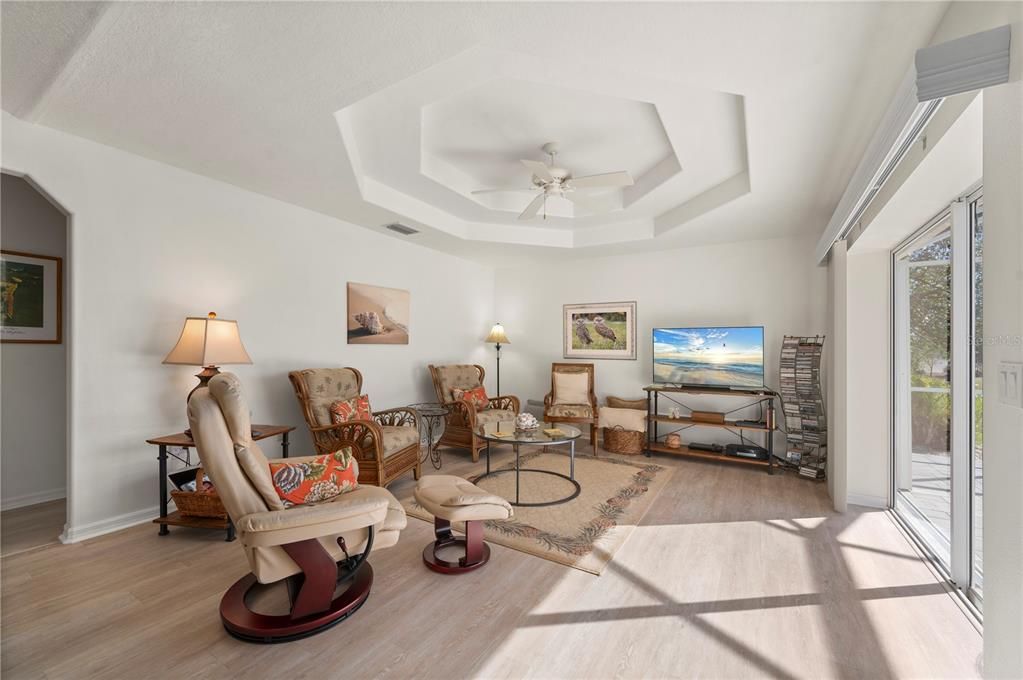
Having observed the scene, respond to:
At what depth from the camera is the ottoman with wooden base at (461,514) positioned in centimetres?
238

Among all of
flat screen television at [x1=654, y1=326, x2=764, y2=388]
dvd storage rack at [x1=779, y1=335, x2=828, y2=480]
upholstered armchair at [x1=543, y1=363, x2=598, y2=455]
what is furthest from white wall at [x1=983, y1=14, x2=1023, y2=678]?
upholstered armchair at [x1=543, y1=363, x2=598, y2=455]

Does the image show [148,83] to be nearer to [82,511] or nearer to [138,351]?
[138,351]

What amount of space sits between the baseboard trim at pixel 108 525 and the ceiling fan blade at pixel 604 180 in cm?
388

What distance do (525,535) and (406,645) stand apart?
117 centimetres

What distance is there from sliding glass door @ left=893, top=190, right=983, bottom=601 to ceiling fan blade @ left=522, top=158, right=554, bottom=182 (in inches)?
93.4

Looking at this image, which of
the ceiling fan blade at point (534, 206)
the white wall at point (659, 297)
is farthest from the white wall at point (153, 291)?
the white wall at point (659, 297)

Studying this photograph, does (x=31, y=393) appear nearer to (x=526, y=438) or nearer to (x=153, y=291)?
(x=153, y=291)

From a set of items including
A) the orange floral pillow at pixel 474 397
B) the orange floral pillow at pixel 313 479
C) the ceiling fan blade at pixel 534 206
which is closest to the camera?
the orange floral pillow at pixel 313 479

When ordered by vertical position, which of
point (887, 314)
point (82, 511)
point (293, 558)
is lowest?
point (82, 511)

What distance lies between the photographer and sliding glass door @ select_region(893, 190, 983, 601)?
228 cm

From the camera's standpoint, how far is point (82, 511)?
2.76 metres

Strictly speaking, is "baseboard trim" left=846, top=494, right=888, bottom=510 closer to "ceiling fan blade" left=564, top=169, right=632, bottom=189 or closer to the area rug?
the area rug

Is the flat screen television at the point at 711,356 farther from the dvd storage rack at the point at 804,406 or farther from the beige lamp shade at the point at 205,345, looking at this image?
the beige lamp shade at the point at 205,345

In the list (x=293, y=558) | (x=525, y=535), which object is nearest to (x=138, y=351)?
(x=293, y=558)
